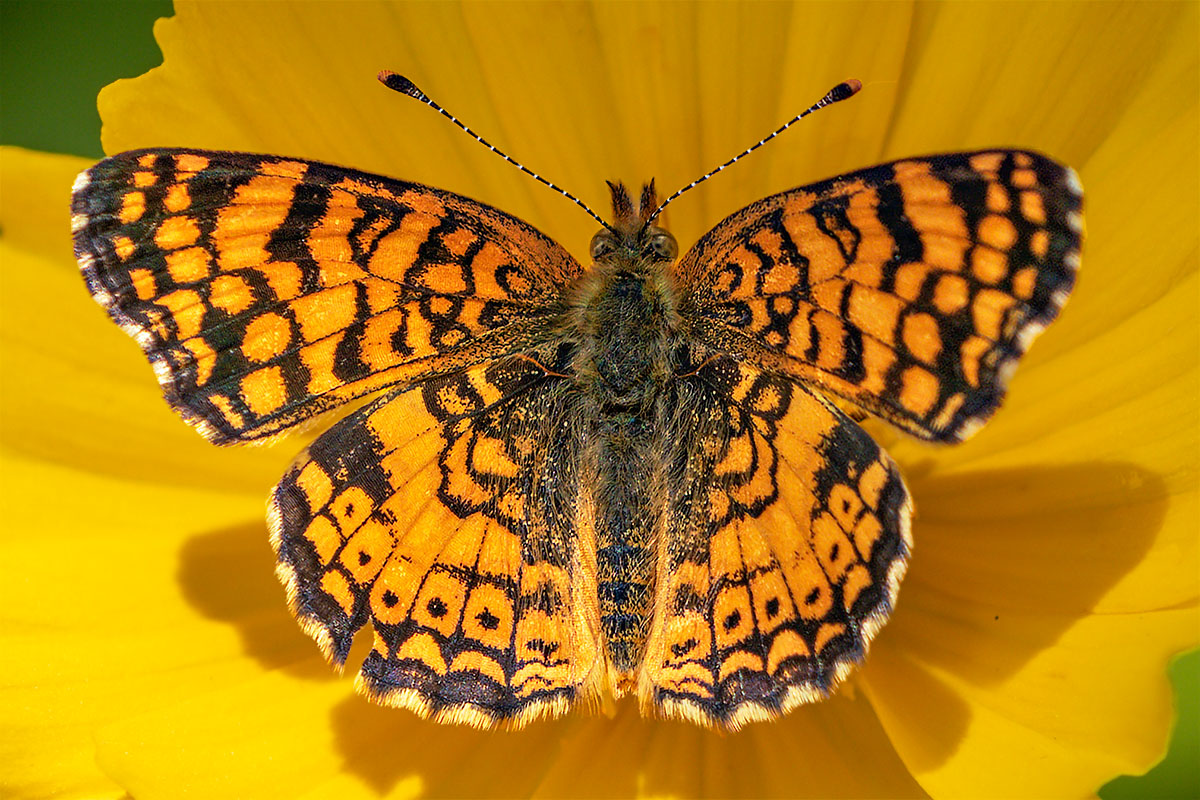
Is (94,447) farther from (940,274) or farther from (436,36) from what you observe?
(940,274)

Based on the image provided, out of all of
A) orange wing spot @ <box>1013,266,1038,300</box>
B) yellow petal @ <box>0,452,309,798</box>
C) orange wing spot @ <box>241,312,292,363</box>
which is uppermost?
orange wing spot @ <box>1013,266,1038,300</box>

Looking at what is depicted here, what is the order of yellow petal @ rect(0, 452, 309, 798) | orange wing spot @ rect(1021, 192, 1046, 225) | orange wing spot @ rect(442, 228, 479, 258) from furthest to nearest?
yellow petal @ rect(0, 452, 309, 798), orange wing spot @ rect(442, 228, 479, 258), orange wing spot @ rect(1021, 192, 1046, 225)

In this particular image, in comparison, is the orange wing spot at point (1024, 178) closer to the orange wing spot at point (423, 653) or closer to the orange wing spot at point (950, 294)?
the orange wing spot at point (950, 294)

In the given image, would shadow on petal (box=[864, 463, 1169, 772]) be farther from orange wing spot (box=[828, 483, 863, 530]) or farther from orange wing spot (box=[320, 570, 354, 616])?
orange wing spot (box=[320, 570, 354, 616])

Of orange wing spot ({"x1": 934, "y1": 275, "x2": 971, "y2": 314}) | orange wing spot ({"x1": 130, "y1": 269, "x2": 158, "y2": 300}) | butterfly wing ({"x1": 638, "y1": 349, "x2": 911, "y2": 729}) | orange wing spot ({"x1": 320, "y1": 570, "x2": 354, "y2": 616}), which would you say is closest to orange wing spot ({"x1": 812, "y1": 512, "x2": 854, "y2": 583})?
butterfly wing ({"x1": 638, "y1": 349, "x2": 911, "y2": 729})

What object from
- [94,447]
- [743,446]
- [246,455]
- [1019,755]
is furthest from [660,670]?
[94,447]

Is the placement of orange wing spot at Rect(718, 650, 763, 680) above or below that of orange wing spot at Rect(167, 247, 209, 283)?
below

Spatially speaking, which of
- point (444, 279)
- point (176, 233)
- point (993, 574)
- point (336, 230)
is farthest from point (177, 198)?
point (993, 574)

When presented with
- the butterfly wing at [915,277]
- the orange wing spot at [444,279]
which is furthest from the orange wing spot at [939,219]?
the orange wing spot at [444,279]
